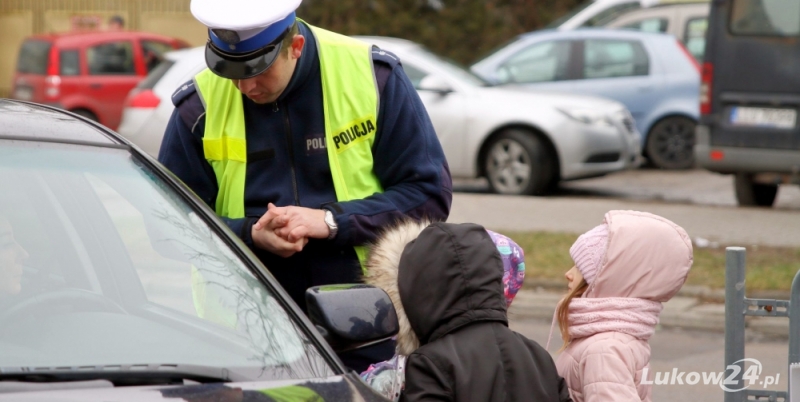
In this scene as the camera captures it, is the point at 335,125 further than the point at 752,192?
No

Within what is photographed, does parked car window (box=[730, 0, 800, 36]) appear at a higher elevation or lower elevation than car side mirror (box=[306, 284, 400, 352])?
lower

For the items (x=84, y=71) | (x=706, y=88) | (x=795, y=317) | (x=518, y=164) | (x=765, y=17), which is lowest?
(x=84, y=71)

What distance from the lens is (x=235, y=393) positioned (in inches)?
88.0

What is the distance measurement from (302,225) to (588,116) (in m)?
9.44

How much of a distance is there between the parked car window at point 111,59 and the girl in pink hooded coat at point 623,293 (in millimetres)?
16133

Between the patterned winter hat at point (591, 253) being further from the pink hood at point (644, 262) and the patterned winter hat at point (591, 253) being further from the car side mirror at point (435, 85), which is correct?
the car side mirror at point (435, 85)

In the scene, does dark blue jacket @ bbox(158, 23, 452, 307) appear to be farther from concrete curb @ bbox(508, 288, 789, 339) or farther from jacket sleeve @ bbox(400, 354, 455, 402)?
concrete curb @ bbox(508, 288, 789, 339)

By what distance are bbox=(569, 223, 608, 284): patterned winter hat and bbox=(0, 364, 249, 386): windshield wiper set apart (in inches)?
47.2

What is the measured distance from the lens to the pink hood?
3.11 metres

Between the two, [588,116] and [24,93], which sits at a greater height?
[588,116]

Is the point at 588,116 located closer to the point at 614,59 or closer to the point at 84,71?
the point at 614,59

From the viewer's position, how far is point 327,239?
3193 millimetres

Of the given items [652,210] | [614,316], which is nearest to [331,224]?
[614,316]

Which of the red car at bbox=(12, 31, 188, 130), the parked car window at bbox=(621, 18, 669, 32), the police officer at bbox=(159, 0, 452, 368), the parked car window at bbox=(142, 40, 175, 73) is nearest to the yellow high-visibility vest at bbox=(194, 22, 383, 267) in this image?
the police officer at bbox=(159, 0, 452, 368)
